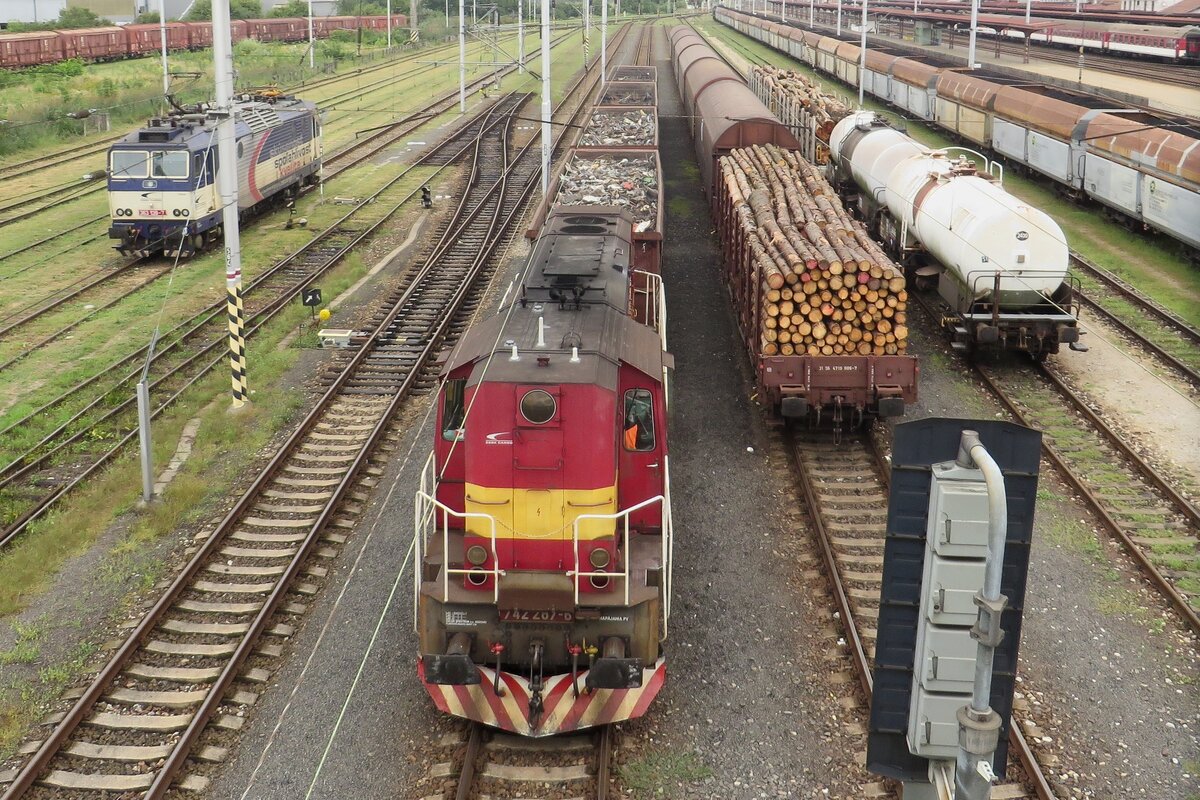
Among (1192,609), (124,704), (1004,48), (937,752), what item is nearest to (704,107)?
(1192,609)

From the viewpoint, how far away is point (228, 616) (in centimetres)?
1179

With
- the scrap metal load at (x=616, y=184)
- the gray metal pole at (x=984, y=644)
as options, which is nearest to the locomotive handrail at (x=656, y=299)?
the scrap metal load at (x=616, y=184)

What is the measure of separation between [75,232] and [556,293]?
24.0m

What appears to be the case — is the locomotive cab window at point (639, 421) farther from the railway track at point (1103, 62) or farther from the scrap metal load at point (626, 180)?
the railway track at point (1103, 62)

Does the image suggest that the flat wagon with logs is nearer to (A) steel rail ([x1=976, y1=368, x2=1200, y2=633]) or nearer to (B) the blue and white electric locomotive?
(A) steel rail ([x1=976, y1=368, x2=1200, y2=633])

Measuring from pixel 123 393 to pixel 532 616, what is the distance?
467 inches

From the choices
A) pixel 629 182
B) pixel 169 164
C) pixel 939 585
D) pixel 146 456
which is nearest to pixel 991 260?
pixel 629 182

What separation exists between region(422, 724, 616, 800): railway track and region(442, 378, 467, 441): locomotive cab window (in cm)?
280

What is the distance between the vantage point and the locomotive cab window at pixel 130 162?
25.3m

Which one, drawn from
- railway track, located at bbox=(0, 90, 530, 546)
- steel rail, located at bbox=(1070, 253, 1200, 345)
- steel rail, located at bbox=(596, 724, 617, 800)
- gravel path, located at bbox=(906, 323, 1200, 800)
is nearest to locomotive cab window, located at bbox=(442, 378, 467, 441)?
steel rail, located at bbox=(596, 724, 617, 800)

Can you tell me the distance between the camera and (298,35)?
270 feet

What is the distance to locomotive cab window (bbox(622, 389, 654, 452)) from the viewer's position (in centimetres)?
1003

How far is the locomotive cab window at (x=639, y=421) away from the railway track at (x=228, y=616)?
453cm

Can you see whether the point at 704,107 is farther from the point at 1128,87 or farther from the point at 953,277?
the point at 1128,87
